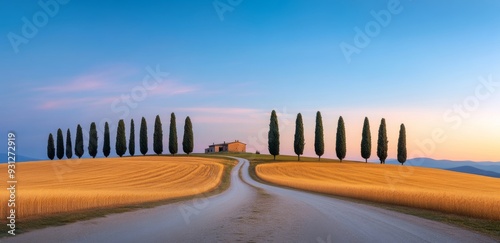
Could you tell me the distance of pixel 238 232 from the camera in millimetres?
14445

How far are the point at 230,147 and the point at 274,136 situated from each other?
49.2m

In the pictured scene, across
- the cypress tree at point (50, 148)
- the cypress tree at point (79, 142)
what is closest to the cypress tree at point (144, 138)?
the cypress tree at point (79, 142)

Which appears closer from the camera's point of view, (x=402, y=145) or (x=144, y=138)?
(x=402, y=145)

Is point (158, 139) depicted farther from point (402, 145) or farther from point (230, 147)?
point (402, 145)

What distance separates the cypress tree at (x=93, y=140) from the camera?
12361 centimetres

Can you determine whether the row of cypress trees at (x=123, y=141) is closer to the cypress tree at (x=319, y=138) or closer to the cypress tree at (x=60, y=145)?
the cypress tree at (x=60, y=145)

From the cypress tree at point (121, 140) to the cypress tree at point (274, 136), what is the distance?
39.3 m

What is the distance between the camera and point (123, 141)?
12119 cm

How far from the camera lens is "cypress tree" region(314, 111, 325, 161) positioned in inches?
4190

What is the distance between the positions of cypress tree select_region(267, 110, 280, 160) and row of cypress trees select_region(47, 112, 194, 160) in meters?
22.4

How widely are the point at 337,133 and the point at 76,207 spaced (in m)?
88.4

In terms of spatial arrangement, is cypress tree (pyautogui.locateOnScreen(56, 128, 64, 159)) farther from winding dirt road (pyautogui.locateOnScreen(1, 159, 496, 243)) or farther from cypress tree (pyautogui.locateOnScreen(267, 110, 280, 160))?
winding dirt road (pyautogui.locateOnScreen(1, 159, 496, 243))

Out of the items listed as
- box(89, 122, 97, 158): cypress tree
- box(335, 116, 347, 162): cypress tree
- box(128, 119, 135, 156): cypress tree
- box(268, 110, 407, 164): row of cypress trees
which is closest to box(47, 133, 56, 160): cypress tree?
box(89, 122, 97, 158): cypress tree

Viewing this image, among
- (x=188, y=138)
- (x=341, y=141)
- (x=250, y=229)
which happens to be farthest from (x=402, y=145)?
(x=250, y=229)
